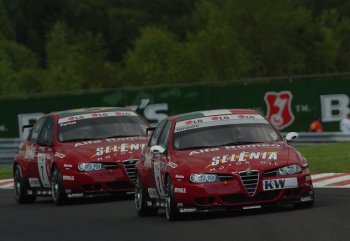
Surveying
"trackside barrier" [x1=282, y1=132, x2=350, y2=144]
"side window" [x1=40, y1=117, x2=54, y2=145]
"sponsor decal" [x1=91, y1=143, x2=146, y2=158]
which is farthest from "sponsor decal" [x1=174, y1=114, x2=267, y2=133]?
"trackside barrier" [x1=282, y1=132, x2=350, y2=144]

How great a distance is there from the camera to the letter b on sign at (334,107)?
1441 inches

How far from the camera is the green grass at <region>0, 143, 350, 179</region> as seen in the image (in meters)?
23.5

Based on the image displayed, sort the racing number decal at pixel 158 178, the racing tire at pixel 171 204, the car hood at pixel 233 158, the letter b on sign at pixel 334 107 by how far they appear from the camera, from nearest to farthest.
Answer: the car hood at pixel 233 158 → the racing tire at pixel 171 204 → the racing number decal at pixel 158 178 → the letter b on sign at pixel 334 107

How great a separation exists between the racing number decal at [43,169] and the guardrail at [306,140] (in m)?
13.1

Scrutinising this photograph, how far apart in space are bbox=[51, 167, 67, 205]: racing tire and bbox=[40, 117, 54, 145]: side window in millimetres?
690

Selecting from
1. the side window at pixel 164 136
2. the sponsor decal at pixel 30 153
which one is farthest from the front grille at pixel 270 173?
the sponsor decal at pixel 30 153

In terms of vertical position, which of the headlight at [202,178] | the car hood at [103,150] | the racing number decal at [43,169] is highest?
the headlight at [202,178]

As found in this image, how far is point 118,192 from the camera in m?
19.6

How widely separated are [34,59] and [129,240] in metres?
87.3

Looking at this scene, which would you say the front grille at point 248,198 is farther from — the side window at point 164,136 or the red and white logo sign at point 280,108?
the red and white logo sign at point 280,108

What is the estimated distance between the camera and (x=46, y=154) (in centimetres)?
2070

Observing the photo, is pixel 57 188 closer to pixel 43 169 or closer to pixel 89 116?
pixel 43 169

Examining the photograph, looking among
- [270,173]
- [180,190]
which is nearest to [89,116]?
[180,190]

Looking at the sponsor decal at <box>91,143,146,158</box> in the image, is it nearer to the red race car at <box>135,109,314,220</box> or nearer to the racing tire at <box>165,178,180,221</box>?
the red race car at <box>135,109,314,220</box>
